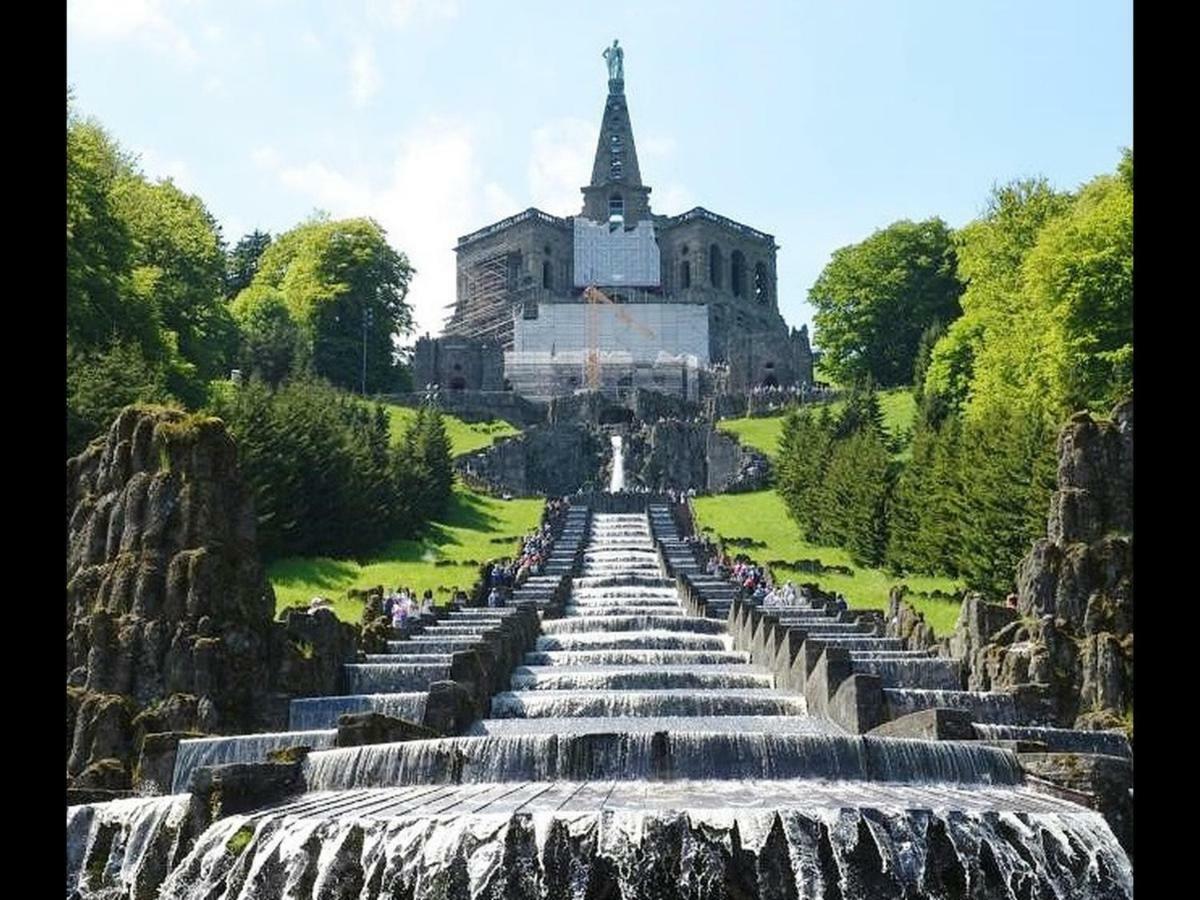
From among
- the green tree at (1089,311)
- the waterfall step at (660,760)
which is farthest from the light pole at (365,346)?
the waterfall step at (660,760)

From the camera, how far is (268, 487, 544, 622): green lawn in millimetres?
52469

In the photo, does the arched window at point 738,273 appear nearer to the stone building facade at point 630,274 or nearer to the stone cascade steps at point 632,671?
the stone building facade at point 630,274

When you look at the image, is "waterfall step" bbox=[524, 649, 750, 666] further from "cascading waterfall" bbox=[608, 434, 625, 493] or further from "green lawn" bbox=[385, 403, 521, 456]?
"cascading waterfall" bbox=[608, 434, 625, 493]

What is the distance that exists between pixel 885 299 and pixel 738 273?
3013cm

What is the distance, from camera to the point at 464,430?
10469 centimetres

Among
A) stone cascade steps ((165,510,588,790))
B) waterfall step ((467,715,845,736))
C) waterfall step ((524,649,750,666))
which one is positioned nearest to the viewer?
stone cascade steps ((165,510,588,790))

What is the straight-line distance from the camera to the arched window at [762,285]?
151000mm

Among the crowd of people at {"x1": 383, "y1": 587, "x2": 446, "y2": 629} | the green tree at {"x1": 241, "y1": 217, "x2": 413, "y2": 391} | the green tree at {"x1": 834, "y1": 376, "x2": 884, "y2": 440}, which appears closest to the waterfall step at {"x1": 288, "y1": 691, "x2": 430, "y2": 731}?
the crowd of people at {"x1": 383, "y1": 587, "x2": 446, "y2": 629}

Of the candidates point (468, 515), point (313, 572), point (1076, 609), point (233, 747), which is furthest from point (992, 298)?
point (233, 747)

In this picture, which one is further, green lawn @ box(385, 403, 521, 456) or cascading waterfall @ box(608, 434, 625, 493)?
cascading waterfall @ box(608, 434, 625, 493)

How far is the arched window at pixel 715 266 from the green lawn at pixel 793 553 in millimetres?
64941

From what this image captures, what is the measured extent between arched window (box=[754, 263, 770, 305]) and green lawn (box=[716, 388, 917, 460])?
4087 centimetres
